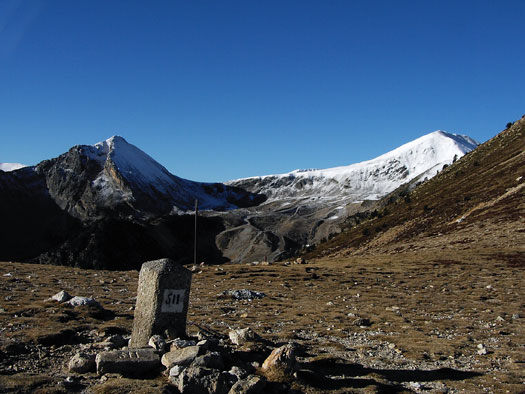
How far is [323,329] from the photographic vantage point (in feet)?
65.7

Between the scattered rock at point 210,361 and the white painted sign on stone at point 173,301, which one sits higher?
the white painted sign on stone at point 173,301

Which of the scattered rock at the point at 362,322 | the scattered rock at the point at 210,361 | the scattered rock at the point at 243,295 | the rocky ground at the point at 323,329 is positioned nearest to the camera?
the scattered rock at the point at 210,361

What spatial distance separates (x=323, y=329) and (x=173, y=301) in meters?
8.78

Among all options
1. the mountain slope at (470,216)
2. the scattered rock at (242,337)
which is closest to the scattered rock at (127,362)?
the scattered rock at (242,337)

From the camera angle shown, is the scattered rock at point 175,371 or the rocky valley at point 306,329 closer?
the scattered rock at point 175,371

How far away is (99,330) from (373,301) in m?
18.6

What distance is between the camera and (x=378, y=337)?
18.5 metres

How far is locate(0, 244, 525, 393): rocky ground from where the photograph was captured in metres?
11.7

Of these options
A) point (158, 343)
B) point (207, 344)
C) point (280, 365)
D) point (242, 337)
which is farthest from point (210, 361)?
point (242, 337)

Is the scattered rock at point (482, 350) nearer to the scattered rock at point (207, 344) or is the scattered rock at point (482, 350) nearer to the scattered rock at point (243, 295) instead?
the scattered rock at point (207, 344)

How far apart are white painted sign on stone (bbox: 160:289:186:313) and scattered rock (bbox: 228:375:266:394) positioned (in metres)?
4.41

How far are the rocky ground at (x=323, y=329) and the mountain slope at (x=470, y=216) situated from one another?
80.0ft

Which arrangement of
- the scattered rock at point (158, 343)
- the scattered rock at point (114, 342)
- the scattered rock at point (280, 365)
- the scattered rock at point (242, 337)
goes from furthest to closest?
the scattered rock at point (242, 337), the scattered rock at point (114, 342), the scattered rock at point (158, 343), the scattered rock at point (280, 365)

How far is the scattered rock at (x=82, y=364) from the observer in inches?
452
